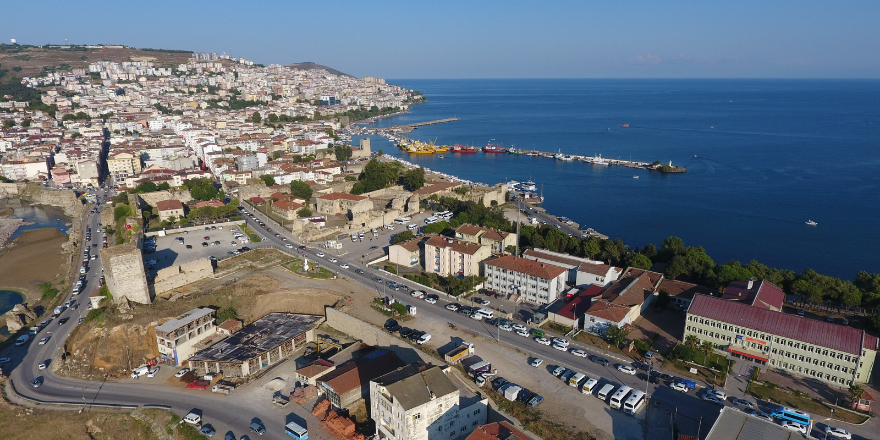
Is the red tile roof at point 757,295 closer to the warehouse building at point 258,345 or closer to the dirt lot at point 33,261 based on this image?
the warehouse building at point 258,345

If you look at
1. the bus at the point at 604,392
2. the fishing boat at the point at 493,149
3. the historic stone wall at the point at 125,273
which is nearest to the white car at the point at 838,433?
the bus at the point at 604,392

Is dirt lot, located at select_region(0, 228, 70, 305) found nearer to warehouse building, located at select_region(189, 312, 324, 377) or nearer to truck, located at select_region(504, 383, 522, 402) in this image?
warehouse building, located at select_region(189, 312, 324, 377)

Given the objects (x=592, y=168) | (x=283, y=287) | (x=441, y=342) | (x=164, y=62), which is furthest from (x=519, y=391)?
(x=164, y=62)

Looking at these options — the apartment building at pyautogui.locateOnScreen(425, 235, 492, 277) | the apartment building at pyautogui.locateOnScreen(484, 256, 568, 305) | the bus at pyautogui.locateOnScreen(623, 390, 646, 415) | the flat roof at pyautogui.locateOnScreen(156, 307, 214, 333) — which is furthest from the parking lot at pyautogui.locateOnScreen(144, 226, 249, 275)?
the bus at pyautogui.locateOnScreen(623, 390, 646, 415)

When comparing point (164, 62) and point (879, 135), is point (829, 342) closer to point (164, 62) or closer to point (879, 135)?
point (879, 135)

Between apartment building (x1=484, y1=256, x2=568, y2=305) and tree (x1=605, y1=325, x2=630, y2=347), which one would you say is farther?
apartment building (x1=484, y1=256, x2=568, y2=305)

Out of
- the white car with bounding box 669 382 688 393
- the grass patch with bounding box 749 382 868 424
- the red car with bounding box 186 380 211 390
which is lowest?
the red car with bounding box 186 380 211 390
